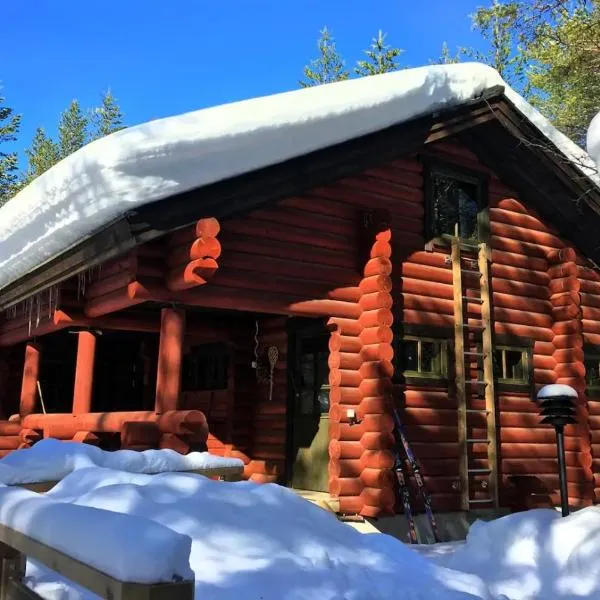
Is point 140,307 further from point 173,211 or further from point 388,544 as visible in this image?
point 388,544

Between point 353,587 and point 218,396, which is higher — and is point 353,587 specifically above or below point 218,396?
below

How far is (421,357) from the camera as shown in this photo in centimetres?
1023

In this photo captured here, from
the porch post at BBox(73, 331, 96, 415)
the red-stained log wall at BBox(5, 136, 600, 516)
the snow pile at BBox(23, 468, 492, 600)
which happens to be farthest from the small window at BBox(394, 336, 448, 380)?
the snow pile at BBox(23, 468, 492, 600)

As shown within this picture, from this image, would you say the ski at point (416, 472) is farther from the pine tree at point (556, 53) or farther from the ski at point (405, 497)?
the pine tree at point (556, 53)

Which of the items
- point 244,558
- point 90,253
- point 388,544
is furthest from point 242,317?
point 244,558

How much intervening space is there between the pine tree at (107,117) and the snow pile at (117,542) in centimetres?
4417

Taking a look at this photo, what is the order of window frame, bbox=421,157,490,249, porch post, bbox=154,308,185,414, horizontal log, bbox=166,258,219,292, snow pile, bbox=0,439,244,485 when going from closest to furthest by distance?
snow pile, bbox=0,439,244,485 < horizontal log, bbox=166,258,219,292 < porch post, bbox=154,308,185,414 < window frame, bbox=421,157,490,249

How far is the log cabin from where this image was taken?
24.4 ft

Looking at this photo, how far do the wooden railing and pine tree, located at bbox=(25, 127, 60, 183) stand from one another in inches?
1533

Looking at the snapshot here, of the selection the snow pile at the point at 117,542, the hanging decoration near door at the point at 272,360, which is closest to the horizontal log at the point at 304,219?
the hanging decoration near door at the point at 272,360

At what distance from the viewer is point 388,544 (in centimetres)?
444

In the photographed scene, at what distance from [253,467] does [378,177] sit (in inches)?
198

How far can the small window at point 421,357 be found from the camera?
9875mm

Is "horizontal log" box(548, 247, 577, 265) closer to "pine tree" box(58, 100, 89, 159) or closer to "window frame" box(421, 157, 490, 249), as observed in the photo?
"window frame" box(421, 157, 490, 249)
